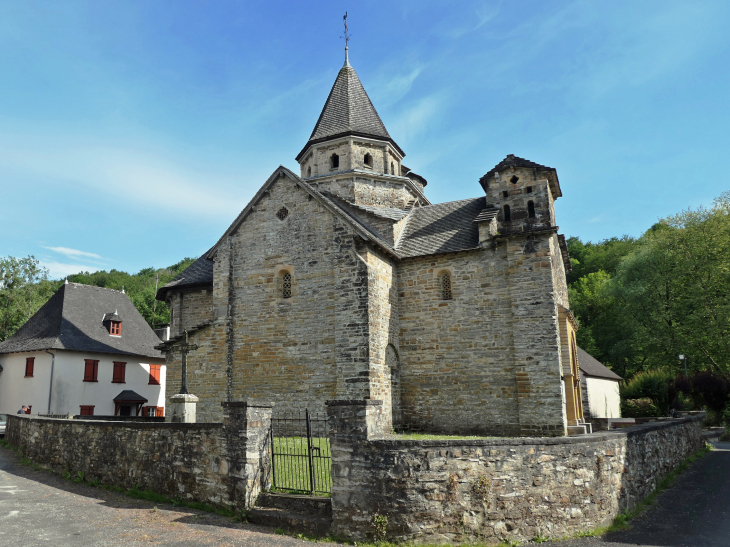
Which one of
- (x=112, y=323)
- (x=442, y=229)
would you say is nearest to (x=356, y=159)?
(x=442, y=229)

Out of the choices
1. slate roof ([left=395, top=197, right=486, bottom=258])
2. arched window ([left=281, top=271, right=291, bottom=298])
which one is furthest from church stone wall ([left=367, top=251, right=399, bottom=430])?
arched window ([left=281, top=271, right=291, bottom=298])

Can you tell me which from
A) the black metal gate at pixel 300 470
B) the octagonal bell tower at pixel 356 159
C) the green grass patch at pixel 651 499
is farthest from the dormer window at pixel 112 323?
the green grass patch at pixel 651 499

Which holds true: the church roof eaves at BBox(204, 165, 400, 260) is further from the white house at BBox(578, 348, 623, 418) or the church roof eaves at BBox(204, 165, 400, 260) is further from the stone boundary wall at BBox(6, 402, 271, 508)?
the white house at BBox(578, 348, 623, 418)

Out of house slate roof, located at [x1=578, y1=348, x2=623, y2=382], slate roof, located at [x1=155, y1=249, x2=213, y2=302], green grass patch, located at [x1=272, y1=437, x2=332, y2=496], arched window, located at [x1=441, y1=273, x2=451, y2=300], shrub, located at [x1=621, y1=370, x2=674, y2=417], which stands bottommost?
green grass patch, located at [x1=272, y1=437, x2=332, y2=496]

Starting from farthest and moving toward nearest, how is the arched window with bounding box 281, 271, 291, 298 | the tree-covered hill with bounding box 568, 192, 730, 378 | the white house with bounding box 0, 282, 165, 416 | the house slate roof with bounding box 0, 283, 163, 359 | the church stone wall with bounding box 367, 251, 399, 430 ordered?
1. the tree-covered hill with bounding box 568, 192, 730, 378
2. the house slate roof with bounding box 0, 283, 163, 359
3. the white house with bounding box 0, 282, 165, 416
4. the arched window with bounding box 281, 271, 291, 298
5. the church stone wall with bounding box 367, 251, 399, 430

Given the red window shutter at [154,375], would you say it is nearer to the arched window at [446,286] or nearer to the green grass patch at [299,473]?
the arched window at [446,286]

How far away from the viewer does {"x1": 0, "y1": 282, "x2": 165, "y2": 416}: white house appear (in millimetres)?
26406

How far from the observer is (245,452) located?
8969 millimetres

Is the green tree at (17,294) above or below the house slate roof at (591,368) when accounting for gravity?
above

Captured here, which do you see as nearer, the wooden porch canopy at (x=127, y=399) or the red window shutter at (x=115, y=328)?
the wooden porch canopy at (x=127, y=399)

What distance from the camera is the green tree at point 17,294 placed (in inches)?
1446

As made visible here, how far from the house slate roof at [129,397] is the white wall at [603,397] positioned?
2473 centimetres

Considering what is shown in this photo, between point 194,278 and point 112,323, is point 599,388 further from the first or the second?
point 112,323

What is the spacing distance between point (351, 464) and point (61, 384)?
944 inches
